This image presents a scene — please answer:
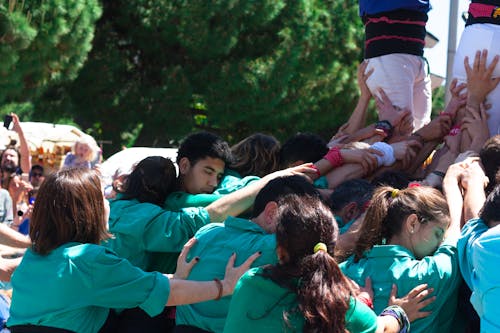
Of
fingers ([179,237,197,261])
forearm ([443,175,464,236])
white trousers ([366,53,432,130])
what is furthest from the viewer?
white trousers ([366,53,432,130])

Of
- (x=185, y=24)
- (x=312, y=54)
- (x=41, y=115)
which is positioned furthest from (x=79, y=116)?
(x=312, y=54)

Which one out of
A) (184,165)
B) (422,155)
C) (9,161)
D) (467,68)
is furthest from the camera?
(9,161)

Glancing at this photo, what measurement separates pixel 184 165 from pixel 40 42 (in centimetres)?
871

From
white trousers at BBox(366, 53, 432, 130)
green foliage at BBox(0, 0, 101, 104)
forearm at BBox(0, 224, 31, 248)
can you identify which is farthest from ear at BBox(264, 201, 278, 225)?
green foliage at BBox(0, 0, 101, 104)

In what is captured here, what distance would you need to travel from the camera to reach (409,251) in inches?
111

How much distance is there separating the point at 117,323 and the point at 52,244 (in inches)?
27.6

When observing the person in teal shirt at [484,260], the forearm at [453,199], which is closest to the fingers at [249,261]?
the person in teal shirt at [484,260]

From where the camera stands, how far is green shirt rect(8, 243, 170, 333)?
267 centimetres

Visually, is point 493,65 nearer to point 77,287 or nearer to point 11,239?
point 77,287

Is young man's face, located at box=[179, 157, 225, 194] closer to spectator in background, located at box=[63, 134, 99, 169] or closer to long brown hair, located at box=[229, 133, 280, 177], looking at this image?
long brown hair, located at box=[229, 133, 280, 177]

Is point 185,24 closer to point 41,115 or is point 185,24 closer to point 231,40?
point 231,40

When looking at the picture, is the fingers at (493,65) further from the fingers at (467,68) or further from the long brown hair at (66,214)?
the long brown hair at (66,214)

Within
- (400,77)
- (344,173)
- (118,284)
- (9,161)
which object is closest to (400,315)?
(118,284)

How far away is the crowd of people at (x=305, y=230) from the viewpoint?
234 cm
